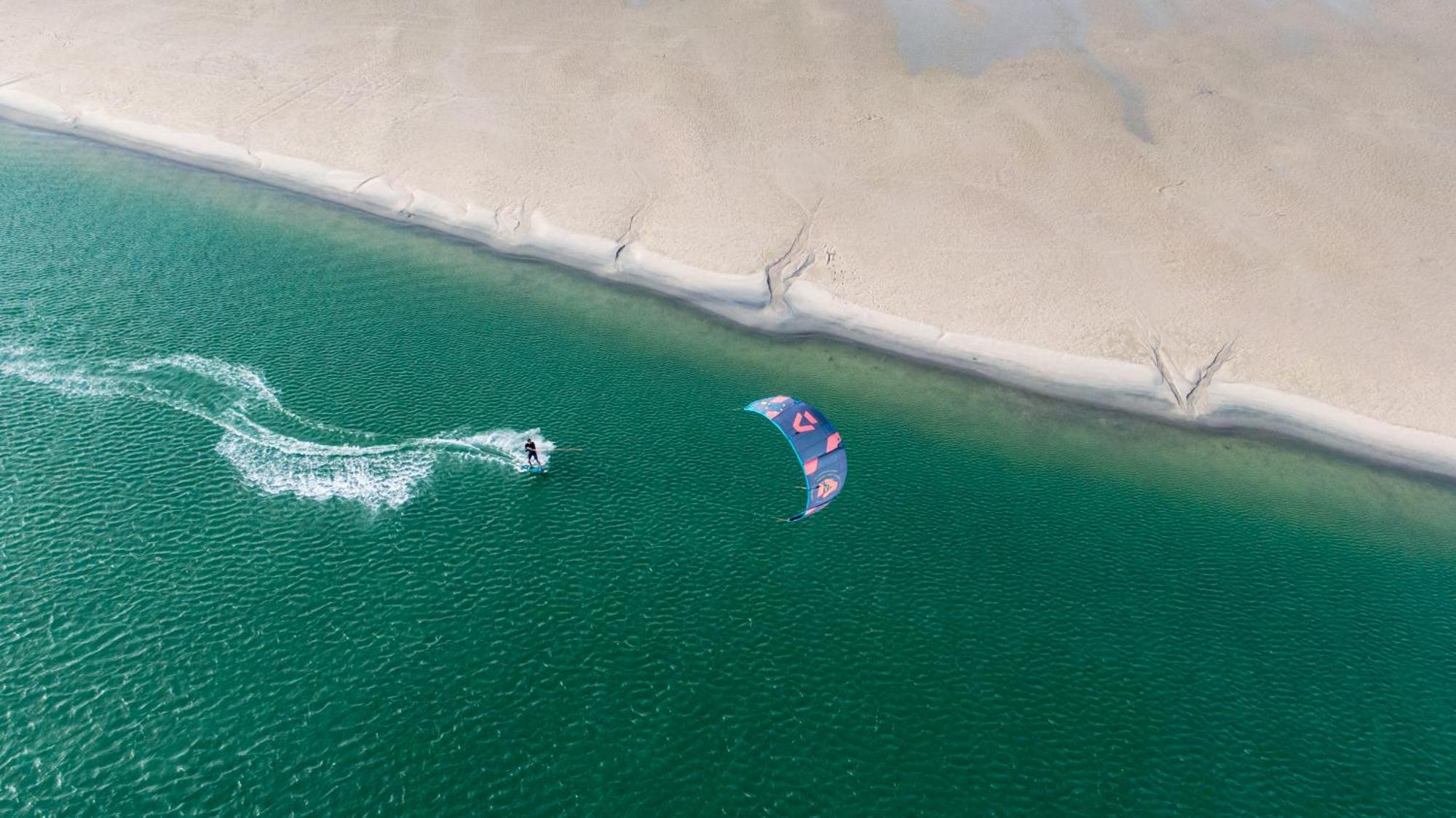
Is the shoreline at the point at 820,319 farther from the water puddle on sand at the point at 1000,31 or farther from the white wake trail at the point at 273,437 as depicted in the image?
the water puddle on sand at the point at 1000,31

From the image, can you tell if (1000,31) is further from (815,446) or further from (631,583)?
(631,583)

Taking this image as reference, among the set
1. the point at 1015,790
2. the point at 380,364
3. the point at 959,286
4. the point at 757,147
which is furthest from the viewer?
the point at 757,147

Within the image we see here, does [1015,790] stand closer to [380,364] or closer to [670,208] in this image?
[380,364]

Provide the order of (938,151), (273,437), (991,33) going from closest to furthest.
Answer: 1. (273,437)
2. (938,151)
3. (991,33)

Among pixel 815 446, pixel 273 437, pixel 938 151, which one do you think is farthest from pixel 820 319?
pixel 273 437

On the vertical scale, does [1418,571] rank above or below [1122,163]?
below

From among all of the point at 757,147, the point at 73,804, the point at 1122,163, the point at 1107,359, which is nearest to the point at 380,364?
the point at 73,804
